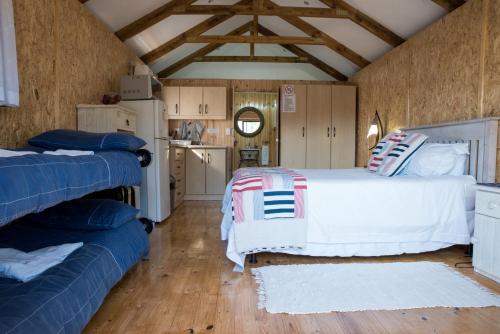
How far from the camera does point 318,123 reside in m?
5.60

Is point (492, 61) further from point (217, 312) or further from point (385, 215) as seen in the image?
point (217, 312)

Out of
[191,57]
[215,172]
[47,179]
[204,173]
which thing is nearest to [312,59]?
[191,57]

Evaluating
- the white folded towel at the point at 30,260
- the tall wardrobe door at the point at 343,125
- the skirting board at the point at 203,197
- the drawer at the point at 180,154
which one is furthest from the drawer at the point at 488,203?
→ the skirting board at the point at 203,197

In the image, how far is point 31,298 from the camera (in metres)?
1.07

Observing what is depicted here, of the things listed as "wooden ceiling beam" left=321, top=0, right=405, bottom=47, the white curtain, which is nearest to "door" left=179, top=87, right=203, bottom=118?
"wooden ceiling beam" left=321, top=0, right=405, bottom=47

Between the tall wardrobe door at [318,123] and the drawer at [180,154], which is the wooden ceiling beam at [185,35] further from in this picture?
the tall wardrobe door at [318,123]

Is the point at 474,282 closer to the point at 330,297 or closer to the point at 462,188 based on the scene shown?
the point at 462,188

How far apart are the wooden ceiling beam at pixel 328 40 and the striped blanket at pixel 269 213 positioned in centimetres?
347

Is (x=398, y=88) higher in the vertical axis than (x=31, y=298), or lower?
higher

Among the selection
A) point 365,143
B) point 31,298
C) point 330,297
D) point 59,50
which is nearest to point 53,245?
point 31,298

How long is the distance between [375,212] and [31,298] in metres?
2.20

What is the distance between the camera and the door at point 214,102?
222 inches

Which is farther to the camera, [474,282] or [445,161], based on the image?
[445,161]

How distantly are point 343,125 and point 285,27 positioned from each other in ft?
6.83
